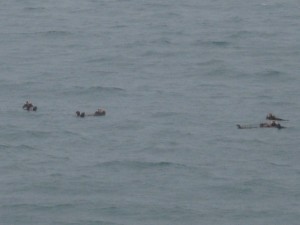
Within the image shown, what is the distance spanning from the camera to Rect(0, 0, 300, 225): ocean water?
36.2 metres

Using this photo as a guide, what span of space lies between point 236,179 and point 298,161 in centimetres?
240

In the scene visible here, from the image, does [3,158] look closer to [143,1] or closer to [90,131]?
[90,131]

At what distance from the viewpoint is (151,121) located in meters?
43.5

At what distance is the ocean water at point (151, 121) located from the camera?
36188mm

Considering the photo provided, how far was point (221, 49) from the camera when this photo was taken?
5544 cm

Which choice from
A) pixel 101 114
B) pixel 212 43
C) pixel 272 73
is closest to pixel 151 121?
pixel 101 114

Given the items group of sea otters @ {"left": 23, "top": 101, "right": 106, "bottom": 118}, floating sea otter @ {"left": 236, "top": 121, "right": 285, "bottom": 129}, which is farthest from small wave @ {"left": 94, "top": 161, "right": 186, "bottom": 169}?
group of sea otters @ {"left": 23, "top": 101, "right": 106, "bottom": 118}

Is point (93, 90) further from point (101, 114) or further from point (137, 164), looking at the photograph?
point (137, 164)

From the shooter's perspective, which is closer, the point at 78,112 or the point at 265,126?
the point at 265,126

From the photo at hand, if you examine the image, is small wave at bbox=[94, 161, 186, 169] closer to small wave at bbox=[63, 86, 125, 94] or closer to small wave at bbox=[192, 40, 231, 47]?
small wave at bbox=[63, 86, 125, 94]

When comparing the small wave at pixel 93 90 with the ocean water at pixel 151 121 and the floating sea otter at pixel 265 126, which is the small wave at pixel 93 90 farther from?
the floating sea otter at pixel 265 126

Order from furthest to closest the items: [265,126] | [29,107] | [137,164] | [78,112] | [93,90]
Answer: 1. [93,90]
2. [29,107]
3. [78,112]
4. [265,126]
5. [137,164]

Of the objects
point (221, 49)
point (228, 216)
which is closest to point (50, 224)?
point (228, 216)

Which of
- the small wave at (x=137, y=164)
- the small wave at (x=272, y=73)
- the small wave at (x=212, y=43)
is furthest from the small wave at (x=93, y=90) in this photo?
the small wave at (x=212, y=43)
